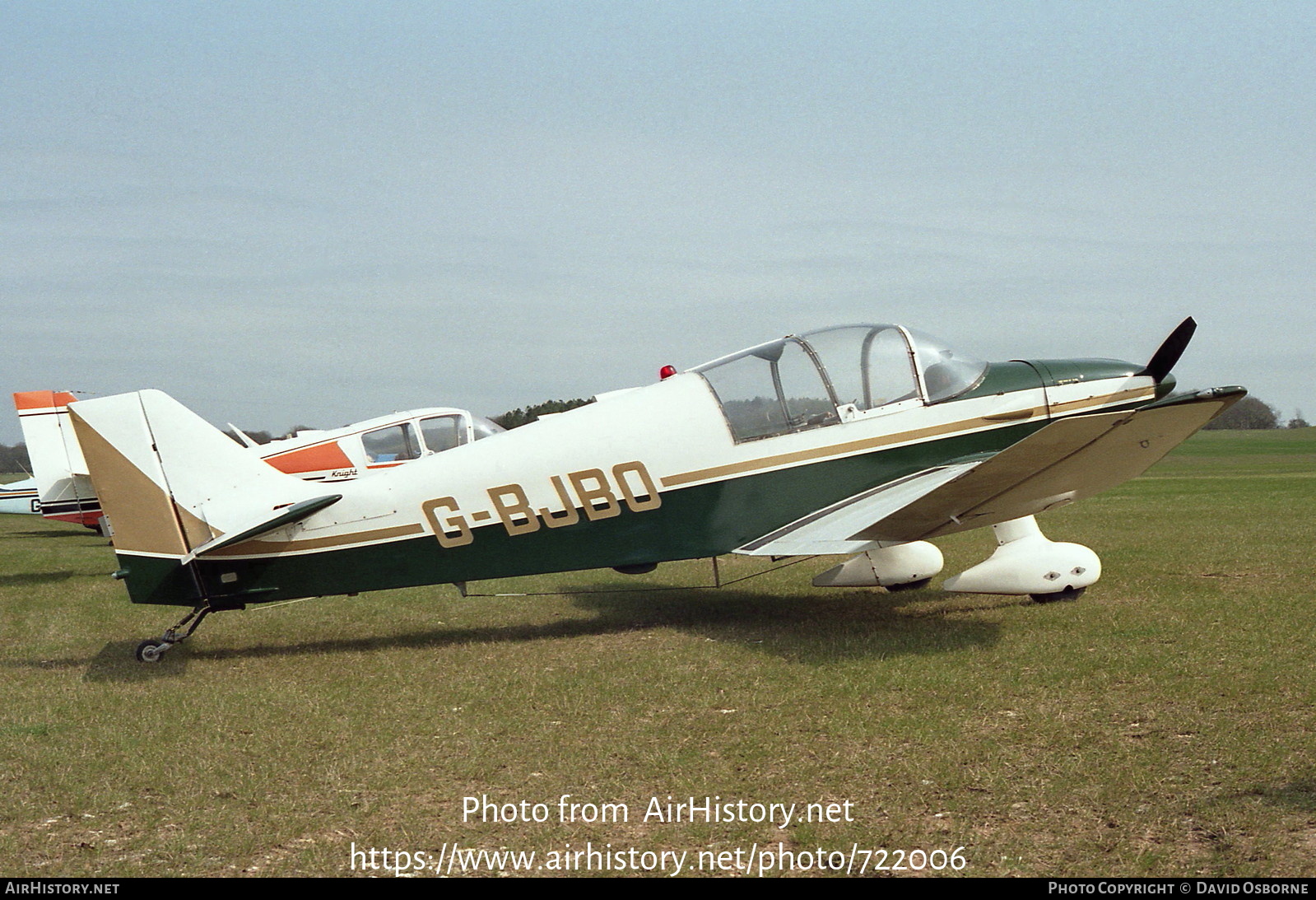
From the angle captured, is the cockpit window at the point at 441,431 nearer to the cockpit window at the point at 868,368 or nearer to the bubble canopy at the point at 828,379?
the bubble canopy at the point at 828,379

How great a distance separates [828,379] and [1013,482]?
149 centimetres

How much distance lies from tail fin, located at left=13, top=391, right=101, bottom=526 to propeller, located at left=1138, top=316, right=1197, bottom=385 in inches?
689

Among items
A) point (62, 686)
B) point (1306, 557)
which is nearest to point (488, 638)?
point (62, 686)

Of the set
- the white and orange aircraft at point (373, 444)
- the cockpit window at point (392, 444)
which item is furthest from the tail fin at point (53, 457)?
the cockpit window at point (392, 444)

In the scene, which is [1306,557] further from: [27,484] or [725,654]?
[27,484]

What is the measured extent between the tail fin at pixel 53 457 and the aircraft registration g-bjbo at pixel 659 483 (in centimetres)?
1321

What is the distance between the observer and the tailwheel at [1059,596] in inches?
303

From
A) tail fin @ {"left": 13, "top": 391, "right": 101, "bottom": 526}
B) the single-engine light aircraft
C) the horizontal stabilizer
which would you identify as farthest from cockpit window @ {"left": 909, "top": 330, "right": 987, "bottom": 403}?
the single-engine light aircraft

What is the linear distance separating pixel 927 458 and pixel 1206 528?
7670mm

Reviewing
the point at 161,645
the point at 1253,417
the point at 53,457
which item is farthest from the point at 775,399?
the point at 1253,417

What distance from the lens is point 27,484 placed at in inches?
1041

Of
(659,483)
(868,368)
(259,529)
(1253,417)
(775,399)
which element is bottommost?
(1253,417)

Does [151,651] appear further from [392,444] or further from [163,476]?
[392,444]

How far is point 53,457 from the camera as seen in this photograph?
61.4ft
